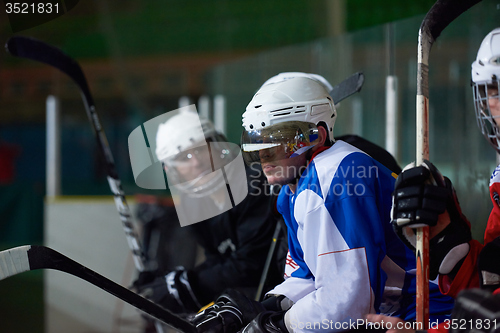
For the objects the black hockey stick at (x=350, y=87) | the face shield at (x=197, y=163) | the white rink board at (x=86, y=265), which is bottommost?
the white rink board at (x=86, y=265)

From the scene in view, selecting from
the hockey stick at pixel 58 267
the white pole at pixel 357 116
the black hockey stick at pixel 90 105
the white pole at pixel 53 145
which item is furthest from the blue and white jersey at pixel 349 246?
the white pole at pixel 53 145

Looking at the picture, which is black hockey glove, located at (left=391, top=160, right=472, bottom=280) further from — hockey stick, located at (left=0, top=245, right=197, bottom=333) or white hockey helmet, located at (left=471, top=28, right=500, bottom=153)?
hockey stick, located at (left=0, top=245, right=197, bottom=333)

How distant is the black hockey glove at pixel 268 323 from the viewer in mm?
1334

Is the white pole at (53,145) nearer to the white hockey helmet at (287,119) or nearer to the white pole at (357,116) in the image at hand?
the white pole at (357,116)

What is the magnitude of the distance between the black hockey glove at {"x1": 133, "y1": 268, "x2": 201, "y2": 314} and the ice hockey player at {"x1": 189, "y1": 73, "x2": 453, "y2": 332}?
2.10ft

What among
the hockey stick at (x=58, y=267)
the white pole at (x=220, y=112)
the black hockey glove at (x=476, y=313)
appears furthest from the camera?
the white pole at (x=220, y=112)

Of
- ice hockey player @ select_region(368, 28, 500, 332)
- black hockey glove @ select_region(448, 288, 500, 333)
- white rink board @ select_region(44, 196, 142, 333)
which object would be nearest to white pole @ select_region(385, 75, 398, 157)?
ice hockey player @ select_region(368, 28, 500, 332)

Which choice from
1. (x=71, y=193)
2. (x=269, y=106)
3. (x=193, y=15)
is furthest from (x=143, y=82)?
(x=269, y=106)

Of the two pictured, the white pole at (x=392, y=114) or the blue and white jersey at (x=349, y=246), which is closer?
the blue and white jersey at (x=349, y=246)

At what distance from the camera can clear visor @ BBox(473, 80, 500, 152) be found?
51.3 inches

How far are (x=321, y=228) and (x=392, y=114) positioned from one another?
57.8 inches

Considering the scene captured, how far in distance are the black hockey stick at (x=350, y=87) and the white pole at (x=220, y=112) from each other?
202cm

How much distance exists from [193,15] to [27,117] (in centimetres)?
231

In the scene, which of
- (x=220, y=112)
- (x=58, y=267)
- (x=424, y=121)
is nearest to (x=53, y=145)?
(x=220, y=112)
